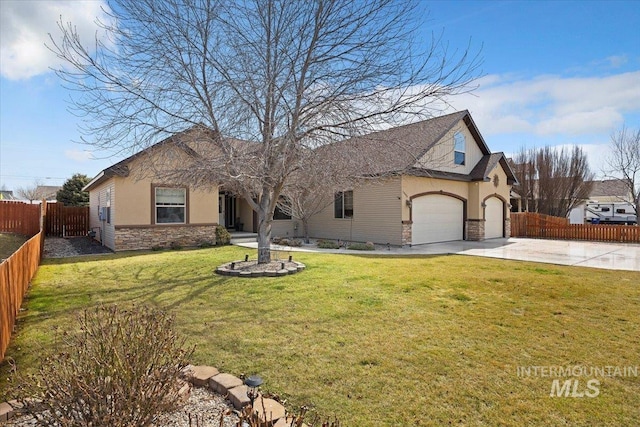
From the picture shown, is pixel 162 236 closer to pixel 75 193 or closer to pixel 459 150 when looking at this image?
pixel 459 150

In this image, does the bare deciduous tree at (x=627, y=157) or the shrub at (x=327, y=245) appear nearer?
the shrub at (x=327, y=245)

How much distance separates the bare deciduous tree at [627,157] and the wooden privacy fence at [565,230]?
5360 millimetres

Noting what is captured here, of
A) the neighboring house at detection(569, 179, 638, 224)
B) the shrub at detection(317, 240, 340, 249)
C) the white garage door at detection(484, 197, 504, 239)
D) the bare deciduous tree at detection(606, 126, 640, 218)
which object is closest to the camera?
the shrub at detection(317, 240, 340, 249)

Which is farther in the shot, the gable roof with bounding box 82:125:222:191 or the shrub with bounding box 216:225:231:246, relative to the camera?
the shrub with bounding box 216:225:231:246

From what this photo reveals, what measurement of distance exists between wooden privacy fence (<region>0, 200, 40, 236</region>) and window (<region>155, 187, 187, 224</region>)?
6.62 meters

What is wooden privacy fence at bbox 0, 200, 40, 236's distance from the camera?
52.7 ft

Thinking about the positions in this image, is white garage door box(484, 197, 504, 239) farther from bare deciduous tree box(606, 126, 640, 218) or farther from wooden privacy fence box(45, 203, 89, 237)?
wooden privacy fence box(45, 203, 89, 237)

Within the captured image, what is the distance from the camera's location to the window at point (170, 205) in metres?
14.3

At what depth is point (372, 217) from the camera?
16.8 meters

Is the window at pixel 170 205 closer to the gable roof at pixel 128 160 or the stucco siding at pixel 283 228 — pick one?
the gable roof at pixel 128 160

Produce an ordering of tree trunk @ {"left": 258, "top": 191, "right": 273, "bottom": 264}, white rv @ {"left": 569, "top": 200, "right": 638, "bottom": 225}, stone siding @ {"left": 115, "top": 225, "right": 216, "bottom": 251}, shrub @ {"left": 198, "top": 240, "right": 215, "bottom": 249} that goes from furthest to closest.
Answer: white rv @ {"left": 569, "top": 200, "right": 638, "bottom": 225}
shrub @ {"left": 198, "top": 240, "right": 215, "bottom": 249}
stone siding @ {"left": 115, "top": 225, "right": 216, "bottom": 251}
tree trunk @ {"left": 258, "top": 191, "right": 273, "bottom": 264}

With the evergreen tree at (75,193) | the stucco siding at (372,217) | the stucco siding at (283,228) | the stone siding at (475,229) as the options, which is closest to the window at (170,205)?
the stucco siding at (283,228)

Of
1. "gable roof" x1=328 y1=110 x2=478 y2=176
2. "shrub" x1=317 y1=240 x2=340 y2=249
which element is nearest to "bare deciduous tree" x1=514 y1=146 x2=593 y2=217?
"shrub" x1=317 y1=240 x2=340 y2=249

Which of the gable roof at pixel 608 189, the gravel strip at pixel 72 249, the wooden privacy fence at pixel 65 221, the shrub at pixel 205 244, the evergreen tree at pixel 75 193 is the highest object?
the gable roof at pixel 608 189
